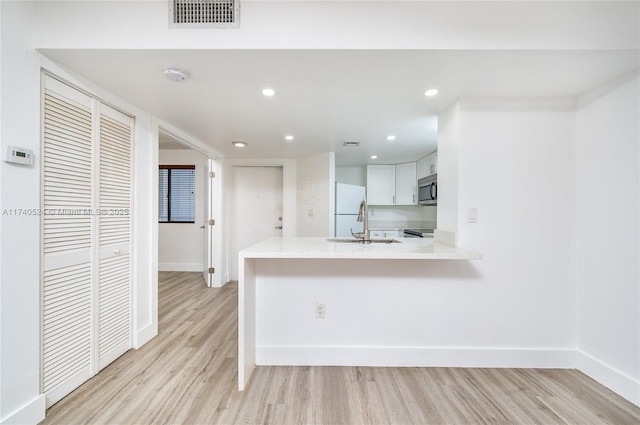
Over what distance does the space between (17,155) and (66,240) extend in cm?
55

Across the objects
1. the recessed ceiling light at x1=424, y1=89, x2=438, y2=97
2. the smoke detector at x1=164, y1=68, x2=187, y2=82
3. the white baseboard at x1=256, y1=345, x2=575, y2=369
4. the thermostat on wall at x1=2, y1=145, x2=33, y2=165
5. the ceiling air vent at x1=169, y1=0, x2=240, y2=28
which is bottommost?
the white baseboard at x1=256, y1=345, x2=575, y2=369

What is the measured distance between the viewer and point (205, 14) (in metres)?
1.42

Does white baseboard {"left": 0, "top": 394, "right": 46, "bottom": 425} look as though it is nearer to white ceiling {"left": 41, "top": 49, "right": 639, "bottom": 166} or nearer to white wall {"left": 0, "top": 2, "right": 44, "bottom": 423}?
white wall {"left": 0, "top": 2, "right": 44, "bottom": 423}

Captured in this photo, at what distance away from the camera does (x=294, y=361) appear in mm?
2002

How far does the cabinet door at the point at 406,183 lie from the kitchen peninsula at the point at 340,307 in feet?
8.74

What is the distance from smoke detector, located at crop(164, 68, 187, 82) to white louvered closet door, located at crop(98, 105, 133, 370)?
68 cm

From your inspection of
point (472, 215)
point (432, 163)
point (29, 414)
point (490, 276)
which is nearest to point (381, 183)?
point (432, 163)

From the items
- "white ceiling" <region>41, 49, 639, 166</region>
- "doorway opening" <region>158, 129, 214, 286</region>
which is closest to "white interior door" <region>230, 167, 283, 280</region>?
"doorway opening" <region>158, 129, 214, 286</region>

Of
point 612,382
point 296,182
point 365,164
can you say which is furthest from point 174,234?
point 612,382

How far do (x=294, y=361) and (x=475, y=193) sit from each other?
1852 mm

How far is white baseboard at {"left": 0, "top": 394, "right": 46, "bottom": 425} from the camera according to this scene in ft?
4.32

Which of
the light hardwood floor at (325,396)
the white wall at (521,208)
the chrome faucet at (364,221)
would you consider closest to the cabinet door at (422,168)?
the white wall at (521,208)

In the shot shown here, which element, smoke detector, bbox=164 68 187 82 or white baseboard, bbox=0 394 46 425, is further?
smoke detector, bbox=164 68 187 82

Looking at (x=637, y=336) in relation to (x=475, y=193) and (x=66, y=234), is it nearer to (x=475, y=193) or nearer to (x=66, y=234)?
(x=475, y=193)
